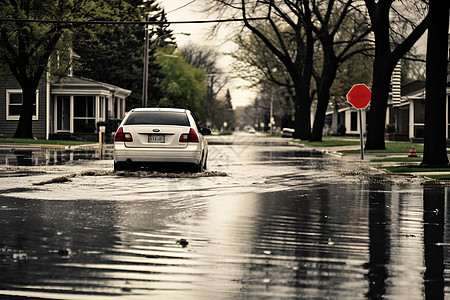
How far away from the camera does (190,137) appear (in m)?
18.0

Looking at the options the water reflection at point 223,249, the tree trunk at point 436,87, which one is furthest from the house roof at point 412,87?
the water reflection at point 223,249

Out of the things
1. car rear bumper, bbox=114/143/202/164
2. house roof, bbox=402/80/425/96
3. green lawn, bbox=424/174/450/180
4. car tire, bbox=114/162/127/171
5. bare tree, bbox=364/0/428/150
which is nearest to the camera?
green lawn, bbox=424/174/450/180

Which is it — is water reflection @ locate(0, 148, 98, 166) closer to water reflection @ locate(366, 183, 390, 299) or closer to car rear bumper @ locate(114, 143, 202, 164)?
car rear bumper @ locate(114, 143, 202, 164)

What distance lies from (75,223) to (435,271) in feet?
15.5

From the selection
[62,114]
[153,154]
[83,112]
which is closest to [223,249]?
[153,154]

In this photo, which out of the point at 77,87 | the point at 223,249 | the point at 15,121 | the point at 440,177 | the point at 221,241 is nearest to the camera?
the point at 223,249

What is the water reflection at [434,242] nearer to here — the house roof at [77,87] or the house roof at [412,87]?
the house roof at [77,87]

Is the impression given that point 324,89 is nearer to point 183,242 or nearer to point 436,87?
point 436,87

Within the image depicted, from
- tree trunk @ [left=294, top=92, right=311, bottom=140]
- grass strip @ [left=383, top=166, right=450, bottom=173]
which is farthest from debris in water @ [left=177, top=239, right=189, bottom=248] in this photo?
tree trunk @ [left=294, top=92, right=311, bottom=140]

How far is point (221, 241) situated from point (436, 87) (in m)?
14.7

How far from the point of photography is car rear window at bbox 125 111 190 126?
60.1 ft

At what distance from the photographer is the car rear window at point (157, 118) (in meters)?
18.3

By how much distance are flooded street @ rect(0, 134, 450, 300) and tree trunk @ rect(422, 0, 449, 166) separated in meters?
6.10

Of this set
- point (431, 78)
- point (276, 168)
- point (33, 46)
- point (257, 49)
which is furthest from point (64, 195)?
point (257, 49)
